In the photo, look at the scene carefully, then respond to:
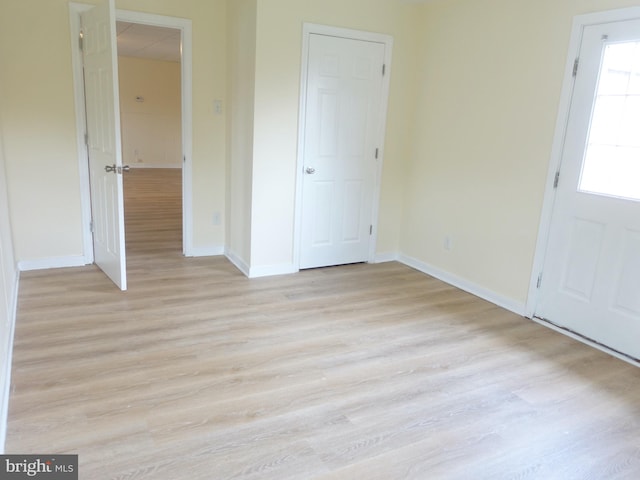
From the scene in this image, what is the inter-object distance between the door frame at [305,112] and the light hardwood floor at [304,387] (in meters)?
0.74

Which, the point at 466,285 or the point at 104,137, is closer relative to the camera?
the point at 104,137

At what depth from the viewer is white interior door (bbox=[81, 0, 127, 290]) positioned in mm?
3404

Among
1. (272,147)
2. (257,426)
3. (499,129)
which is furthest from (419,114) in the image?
(257,426)

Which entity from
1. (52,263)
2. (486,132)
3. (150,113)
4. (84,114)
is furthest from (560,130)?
(150,113)

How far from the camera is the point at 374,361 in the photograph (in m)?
2.83

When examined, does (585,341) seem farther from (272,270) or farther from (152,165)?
(152,165)

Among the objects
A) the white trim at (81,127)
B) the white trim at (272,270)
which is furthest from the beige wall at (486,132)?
the white trim at (81,127)

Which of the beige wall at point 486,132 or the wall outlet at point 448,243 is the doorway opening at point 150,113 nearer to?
the beige wall at point 486,132

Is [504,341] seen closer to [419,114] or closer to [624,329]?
[624,329]

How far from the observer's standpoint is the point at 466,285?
412cm

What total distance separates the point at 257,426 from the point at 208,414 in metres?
0.25

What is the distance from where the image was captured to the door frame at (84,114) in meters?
3.88

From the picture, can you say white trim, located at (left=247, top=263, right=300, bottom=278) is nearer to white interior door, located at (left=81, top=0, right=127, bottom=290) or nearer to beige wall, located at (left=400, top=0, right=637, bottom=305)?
white interior door, located at (left=81, top=0, right=127, bottom=290)

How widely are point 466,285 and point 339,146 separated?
66.0 inches
